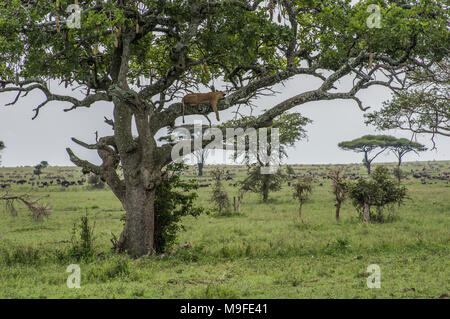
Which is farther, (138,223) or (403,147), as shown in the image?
(403,147)

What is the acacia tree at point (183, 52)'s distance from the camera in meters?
10.8

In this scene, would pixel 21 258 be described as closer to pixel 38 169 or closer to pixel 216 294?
pixel 216 294

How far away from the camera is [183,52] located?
1157 centimetres

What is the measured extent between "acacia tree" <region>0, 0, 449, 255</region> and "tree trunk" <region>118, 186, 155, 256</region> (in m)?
0.03

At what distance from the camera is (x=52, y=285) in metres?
8.67

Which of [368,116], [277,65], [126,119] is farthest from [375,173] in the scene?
[126,119]

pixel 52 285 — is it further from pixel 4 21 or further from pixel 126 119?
pixel 4 21

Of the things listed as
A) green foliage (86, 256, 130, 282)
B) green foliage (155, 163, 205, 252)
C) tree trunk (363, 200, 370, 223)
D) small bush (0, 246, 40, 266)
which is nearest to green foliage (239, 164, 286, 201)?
tree trunk (363, 200, 370, 223)

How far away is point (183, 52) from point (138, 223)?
5228 mm

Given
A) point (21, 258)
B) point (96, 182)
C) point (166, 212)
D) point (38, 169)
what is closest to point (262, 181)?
point (166, 212)

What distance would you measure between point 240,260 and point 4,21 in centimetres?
886

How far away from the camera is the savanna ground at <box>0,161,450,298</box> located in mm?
8062

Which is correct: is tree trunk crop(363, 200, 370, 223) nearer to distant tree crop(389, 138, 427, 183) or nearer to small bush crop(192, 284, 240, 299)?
small bush crop(192, 284, 240, 299)
